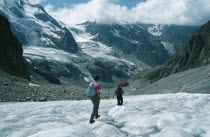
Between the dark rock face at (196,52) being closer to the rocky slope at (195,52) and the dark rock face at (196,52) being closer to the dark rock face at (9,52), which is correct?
the rocky slope at (195,52)

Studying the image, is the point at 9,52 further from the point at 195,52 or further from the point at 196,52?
the point at 195,52

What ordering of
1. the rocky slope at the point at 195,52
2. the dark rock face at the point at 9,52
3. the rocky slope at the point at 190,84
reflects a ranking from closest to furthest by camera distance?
the rocky slope at the point at 190,84 < the dark rock face at the point at 9,52 < the rocky slope at the point at 195,52

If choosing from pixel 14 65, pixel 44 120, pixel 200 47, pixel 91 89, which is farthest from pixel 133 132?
pixel 200 47

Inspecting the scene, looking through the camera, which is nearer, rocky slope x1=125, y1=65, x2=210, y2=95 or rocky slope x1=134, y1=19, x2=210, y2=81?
rocky slope x1=125, y1=65, x2=210, y2=95

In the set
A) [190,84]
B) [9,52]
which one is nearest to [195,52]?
[190,84]

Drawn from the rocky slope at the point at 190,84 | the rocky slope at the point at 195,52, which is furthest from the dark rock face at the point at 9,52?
the rocky slope at the point at 195,52

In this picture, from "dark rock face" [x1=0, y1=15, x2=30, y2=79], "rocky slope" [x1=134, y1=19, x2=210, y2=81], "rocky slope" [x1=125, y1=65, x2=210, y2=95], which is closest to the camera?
"rocky slope" [x1=125, y1=65, x2=210, y2=95]

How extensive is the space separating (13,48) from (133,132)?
70671mm

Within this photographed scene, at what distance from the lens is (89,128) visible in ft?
42.0

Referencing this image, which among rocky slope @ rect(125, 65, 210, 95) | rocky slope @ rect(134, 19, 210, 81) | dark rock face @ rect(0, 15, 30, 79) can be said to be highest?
rocky slope @ rect(134, 19, 210, 81)

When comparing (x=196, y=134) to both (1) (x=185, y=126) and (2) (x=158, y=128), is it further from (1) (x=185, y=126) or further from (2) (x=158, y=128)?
(2) (x=158, y=128)

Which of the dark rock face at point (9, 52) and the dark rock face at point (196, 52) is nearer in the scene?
the dark rock face at point (9, 52)

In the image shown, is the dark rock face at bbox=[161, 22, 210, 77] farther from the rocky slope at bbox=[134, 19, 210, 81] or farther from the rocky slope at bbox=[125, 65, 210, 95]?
the rocky slope at bbox=[125, 65, 210, 95]

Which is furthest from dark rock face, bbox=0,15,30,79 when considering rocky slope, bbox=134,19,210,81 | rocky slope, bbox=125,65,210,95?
rocky slope, bbox=134,19,210,81
